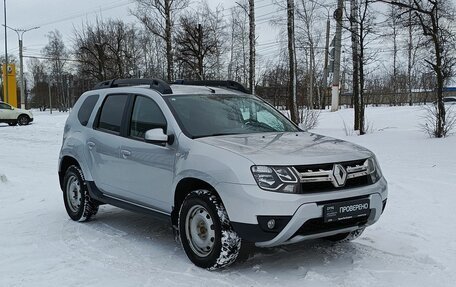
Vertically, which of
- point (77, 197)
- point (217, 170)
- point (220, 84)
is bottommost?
point (77, 197)

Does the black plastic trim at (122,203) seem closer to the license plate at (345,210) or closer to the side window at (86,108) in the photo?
the side window at (86,108)

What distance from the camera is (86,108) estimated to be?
6656mm

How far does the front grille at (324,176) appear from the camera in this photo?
4.11 meters

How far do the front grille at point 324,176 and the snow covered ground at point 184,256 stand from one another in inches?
31.5

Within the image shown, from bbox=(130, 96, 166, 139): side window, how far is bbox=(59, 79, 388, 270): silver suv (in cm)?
1

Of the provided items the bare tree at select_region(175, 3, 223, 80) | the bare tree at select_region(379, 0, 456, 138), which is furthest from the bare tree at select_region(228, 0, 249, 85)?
the bare tree at select_region(379, 0, 456, 138)

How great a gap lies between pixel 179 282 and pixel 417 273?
211 centimetres

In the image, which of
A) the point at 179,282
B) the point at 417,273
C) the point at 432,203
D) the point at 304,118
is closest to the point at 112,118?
the point at 179,282

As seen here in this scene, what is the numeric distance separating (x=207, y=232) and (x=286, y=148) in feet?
3.50

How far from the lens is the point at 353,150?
465 centimetres

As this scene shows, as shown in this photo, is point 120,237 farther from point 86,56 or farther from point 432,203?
point 86,56

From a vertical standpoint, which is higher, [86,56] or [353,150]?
[86,56]

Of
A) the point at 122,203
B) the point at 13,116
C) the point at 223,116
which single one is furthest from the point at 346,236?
the point at 13,116

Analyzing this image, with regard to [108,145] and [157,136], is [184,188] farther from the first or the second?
[108,145]
